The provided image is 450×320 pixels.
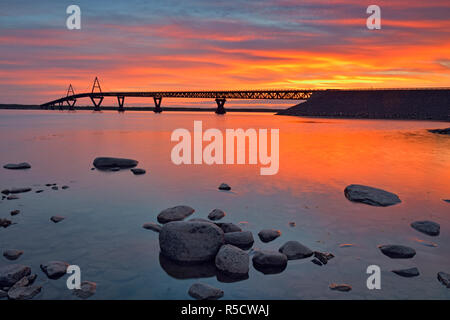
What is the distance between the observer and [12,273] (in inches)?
304

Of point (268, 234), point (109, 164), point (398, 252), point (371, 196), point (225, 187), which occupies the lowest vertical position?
point (398, 252)

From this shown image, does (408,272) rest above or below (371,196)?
below

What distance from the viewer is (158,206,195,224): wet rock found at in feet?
41.4

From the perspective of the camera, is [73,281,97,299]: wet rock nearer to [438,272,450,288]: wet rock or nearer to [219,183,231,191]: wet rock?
[438,272,450,288]: wet rock

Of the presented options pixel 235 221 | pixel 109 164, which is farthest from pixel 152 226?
pixel 109 164

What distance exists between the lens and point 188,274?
8484 mm

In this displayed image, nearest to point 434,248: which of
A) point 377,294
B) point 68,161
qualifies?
point 377,294

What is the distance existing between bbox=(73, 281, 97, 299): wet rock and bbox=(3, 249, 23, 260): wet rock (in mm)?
2790

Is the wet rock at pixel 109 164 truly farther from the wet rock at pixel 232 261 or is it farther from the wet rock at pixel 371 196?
the wet rock at pixel 232 261

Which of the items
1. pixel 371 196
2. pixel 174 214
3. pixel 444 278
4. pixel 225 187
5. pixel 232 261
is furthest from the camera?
pixel 225 187

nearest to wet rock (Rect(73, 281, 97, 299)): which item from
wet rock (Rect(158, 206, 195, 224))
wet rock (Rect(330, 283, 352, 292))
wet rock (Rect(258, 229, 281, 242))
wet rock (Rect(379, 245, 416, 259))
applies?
wet rock (Rect(158, 206, 195, 224))

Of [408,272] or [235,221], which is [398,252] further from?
[235,221]

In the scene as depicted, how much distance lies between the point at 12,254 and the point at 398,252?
11.1 meters
